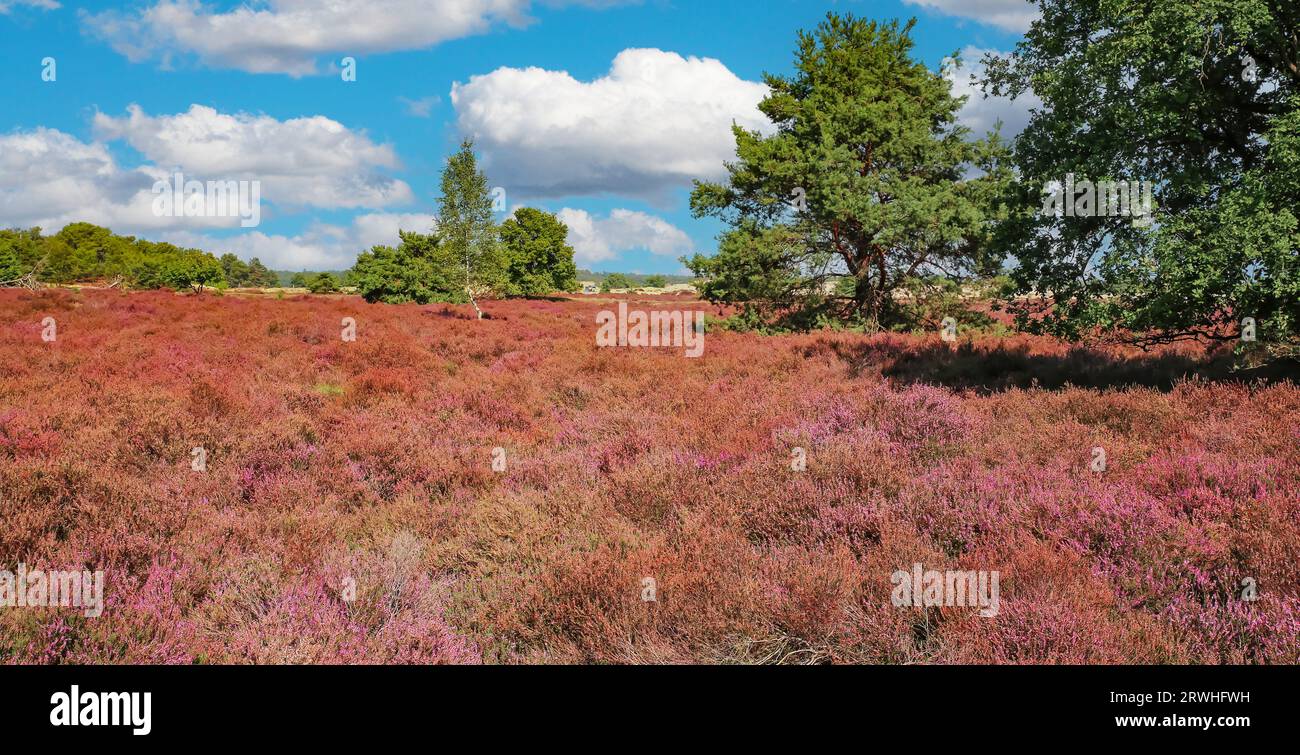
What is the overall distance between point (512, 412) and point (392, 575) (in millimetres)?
5304

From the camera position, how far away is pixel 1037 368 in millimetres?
10398

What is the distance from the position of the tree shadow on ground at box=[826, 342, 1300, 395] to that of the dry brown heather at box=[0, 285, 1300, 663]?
111mm

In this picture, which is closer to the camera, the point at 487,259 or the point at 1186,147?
the point at 1186,147

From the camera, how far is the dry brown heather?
11.0 feet

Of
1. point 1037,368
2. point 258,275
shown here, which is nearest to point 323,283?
point 258,275

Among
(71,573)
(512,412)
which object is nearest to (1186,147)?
(512,412)

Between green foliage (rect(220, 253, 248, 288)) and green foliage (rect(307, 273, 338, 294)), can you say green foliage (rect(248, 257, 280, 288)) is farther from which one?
green foliage (rect(307, 273, 338, 294))

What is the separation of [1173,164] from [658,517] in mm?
8095

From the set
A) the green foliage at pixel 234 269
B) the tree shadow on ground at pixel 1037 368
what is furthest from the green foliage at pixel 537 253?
the green foliage at pixel 234 269

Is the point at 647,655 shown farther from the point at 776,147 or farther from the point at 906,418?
the point at 776,147

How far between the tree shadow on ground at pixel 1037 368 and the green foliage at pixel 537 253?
56044 millimetres

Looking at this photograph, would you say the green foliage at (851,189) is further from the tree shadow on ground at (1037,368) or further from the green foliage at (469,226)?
the green foliage at (469,226)

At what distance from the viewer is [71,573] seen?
390cm
